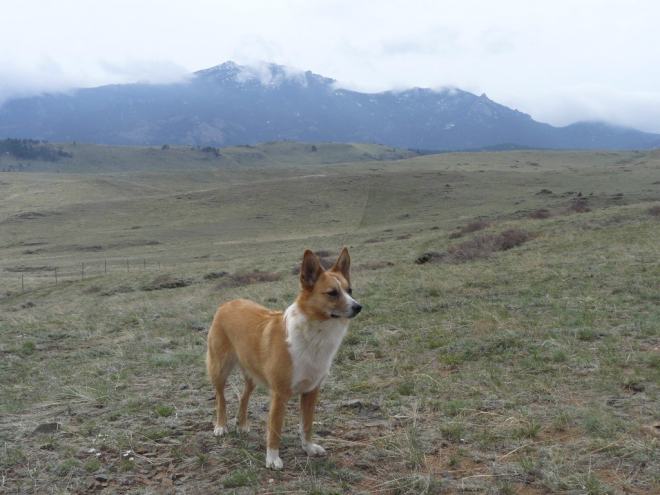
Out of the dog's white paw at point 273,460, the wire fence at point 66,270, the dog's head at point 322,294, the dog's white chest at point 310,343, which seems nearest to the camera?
the dog's head at point 322,294

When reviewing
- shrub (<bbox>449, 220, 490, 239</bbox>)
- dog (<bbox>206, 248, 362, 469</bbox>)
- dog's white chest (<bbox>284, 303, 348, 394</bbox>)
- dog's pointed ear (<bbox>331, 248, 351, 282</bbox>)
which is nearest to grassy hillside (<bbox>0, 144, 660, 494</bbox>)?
dog (<bbox>206, 248, 362, 469</bbox>)

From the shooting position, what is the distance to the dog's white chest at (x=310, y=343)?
5715 millimetres

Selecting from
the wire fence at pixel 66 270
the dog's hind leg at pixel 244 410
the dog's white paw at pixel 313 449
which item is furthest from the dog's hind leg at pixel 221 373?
the wire fence at pixel 66 270

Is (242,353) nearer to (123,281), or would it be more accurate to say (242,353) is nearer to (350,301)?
(350,301)

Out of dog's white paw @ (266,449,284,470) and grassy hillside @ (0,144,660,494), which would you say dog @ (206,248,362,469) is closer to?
dog's white paw @ (266,449,284,470)

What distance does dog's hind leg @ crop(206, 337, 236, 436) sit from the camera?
675 centimetres

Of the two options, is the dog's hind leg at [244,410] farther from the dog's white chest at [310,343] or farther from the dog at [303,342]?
the dog's white chest at [310,343]

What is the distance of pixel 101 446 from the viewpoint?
21.2ft

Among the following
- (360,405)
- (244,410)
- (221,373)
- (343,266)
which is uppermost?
(343,266)

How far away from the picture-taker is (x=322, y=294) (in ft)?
18.4

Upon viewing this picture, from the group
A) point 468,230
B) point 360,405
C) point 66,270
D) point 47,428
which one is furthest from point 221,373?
point 66,270

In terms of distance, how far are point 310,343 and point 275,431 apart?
3.20 feet

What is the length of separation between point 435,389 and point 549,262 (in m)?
10.6

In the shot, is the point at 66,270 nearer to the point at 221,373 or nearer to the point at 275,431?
the point at 221,373
